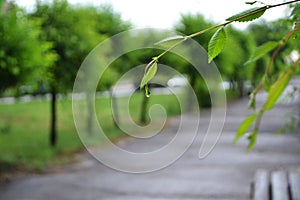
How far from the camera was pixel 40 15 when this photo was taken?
8.23 meters

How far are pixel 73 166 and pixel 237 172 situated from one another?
109 inches

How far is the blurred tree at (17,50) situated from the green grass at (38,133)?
5.37 feet

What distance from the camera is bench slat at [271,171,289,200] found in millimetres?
3057

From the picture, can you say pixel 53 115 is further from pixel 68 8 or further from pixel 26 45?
pixel 26 45

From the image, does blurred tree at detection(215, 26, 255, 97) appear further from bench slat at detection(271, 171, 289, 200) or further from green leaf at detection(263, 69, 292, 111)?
green leaf at detection(263, 69, 292, 111)

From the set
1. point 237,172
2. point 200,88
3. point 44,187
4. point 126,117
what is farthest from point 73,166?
point 200,88

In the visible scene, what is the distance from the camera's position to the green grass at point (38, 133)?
313 inches

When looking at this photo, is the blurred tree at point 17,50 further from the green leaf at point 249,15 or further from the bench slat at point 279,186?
the green leaf at point 249,15

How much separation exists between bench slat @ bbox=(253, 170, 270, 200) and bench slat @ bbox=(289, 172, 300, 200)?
0.19 m

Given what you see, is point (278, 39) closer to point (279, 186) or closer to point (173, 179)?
point (279, 186)

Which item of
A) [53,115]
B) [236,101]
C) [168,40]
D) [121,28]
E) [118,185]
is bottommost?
[118,185]

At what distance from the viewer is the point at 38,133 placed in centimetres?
1147

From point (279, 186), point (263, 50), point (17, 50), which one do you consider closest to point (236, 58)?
point (17, 50)

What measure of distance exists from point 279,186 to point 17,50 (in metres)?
4.23
